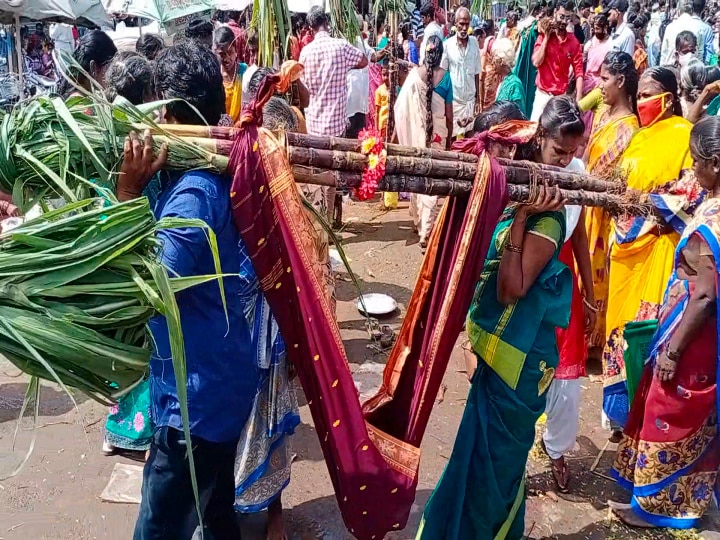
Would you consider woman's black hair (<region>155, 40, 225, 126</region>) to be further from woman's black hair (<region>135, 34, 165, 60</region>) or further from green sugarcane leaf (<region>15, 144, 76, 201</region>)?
woman's black hair (<region>135, 34, 165, 60</region>)

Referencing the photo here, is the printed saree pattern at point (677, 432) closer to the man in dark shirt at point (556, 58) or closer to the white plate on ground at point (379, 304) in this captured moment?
the white plate on ground at point (379, 304)

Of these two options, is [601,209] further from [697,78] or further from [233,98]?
[233,98]

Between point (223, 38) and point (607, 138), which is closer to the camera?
point (607, 138)

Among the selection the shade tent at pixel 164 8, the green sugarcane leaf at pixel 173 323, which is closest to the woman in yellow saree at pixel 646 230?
the green sugarcane leaf at pixel 173 323

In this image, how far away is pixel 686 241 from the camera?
9.67ft

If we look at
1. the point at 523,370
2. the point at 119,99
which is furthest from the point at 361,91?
the point at 119,99

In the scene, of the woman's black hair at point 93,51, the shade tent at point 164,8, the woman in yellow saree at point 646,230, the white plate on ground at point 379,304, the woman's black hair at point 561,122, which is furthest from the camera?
the shade tent at point 164,8

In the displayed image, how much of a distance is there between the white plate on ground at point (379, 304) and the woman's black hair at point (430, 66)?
7.59 ft

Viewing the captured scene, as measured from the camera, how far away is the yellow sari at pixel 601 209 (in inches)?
175

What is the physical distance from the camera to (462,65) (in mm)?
9109

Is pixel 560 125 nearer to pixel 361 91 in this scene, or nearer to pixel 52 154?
pixel 52 154

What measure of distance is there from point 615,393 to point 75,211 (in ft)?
10.1

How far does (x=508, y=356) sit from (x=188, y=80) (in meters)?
1.54

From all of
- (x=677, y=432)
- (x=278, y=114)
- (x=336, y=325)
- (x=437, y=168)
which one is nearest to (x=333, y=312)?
(x=336, y=325)
